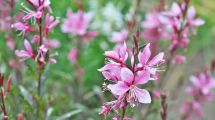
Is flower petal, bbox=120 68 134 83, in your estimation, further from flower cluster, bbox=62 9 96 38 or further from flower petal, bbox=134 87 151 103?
flower cluster, bbox=62 9 96 38

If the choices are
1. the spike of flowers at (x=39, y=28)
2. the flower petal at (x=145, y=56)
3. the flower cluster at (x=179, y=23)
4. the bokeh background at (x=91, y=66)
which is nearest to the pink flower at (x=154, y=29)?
the flower cluster at (x=179, y=23)

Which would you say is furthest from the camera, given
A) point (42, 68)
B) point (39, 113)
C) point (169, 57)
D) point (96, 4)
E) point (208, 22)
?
point (208, 22)

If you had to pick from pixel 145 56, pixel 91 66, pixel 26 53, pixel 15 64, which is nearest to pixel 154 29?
pixel 15 64

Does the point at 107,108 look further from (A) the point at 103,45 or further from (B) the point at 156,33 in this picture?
(A) the point at 103,45

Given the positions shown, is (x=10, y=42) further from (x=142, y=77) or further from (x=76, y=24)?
(x=142, y=77)

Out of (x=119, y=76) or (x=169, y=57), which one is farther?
(x=169, y=57)

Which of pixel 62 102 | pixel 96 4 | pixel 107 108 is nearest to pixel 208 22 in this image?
pixel 96 4
